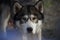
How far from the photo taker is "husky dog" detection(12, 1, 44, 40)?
4.59 feet

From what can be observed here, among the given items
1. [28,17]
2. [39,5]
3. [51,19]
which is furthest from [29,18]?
[51,19]

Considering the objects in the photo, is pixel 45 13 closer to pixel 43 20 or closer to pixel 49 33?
pixel 43 20

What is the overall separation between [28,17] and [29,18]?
0.01 metres

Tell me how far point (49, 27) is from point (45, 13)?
0.15 m

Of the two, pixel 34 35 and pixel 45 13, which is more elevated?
pixel 45 13

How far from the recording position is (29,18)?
140 centimetres

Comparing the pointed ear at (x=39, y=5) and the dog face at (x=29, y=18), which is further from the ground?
the pointed ear at (x=39, y=5)

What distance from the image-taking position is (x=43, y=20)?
5.10 feet

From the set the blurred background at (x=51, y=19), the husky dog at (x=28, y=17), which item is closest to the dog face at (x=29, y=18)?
the husky dog at (x=28, y=17)

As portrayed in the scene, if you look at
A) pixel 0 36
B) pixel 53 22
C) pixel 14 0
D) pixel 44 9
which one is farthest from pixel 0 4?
pixel 53 22

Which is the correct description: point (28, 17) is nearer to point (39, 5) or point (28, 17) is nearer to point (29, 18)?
point (29, 18)

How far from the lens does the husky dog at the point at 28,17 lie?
140cm

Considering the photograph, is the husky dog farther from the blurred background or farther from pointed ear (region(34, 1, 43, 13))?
the blurred background

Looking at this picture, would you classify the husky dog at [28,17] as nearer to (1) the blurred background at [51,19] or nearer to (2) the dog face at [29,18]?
(2) the dog face at [29,18]
